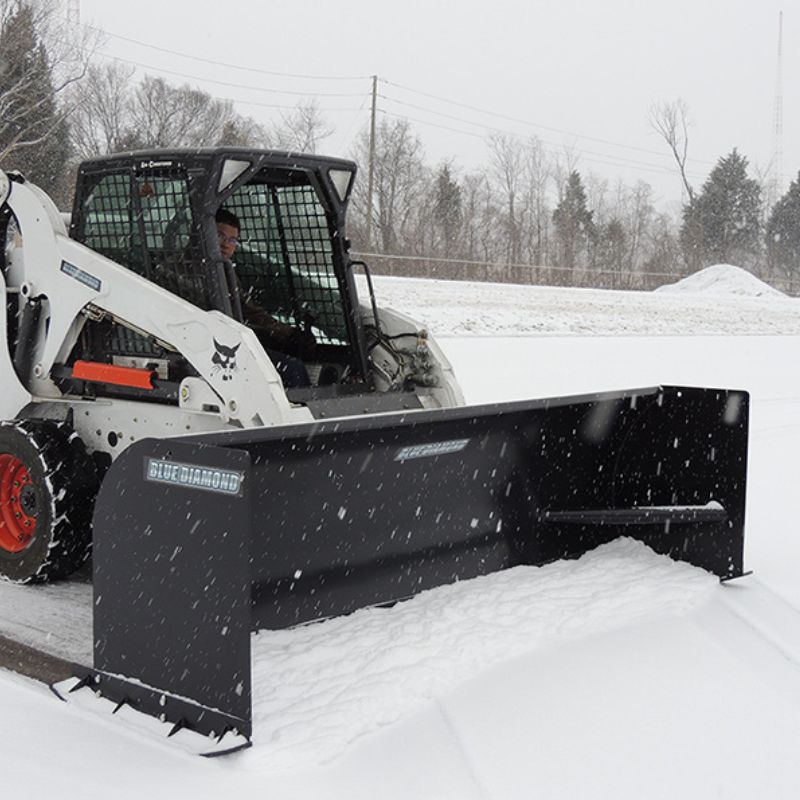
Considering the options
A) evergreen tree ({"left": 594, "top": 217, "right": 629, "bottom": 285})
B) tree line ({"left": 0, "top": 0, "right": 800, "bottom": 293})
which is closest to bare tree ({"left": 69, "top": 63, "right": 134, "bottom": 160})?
tree line ({"left": 0, "top": 0, "right": 800, "bottom": 293})

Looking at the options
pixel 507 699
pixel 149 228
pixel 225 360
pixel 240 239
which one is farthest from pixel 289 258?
pixel 507 699

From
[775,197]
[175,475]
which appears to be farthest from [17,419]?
[775,197]

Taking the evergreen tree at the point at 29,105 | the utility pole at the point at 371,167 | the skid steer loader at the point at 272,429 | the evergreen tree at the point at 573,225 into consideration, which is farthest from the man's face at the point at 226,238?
the evergreen tree at the point at 573,225

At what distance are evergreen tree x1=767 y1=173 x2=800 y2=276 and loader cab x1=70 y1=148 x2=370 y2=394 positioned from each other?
47.0 metres

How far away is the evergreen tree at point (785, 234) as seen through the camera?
49688 millimetres

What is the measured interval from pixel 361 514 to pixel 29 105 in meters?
20.6

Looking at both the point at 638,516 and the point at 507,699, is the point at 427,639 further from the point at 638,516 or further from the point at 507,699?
the point at 638,516

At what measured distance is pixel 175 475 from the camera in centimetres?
352

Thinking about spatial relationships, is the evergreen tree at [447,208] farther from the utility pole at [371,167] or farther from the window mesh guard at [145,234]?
the window mesh guard at [145,234]

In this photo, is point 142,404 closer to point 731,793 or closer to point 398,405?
point 398,405

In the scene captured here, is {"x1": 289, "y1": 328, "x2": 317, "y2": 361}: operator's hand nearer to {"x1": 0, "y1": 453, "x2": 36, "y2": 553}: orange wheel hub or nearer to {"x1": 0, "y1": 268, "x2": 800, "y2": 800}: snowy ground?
{"x1": 0, "y1": 453, "x2": 36, "y2": 553}: orange wheel hub

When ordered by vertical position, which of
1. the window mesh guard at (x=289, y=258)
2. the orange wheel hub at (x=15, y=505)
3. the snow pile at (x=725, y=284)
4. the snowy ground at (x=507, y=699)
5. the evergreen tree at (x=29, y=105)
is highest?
the evergreen tree at (x=29, y=105)

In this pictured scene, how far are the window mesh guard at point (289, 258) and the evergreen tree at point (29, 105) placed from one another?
17.1 metres

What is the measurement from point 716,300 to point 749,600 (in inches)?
916
